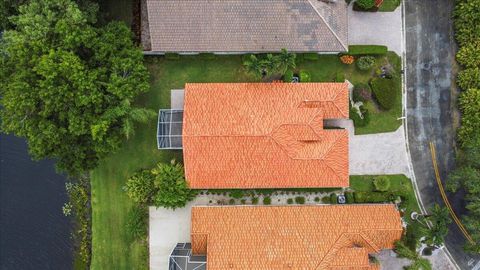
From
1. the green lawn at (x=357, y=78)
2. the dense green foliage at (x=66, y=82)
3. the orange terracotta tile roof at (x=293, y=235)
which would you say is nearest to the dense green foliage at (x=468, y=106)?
the green lawn at (x=357, y=78)

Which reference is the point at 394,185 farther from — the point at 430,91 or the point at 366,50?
the point at 366,50

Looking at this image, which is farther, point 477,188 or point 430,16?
point 430,16

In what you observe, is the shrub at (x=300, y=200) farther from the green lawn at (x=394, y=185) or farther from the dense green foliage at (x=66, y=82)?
the dense green foliage at (x=66, y=82)

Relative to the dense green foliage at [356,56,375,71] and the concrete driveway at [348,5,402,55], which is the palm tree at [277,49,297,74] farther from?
the concrete driveway at [348,5,402,55]

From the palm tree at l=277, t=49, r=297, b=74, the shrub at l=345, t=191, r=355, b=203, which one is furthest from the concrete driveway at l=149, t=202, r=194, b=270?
the palm tree at l=277, t=49, r=297, b=74

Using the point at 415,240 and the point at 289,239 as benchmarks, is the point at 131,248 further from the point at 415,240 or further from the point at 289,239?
the point at 415,240

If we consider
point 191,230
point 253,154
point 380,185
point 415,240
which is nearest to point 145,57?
point 253,154
